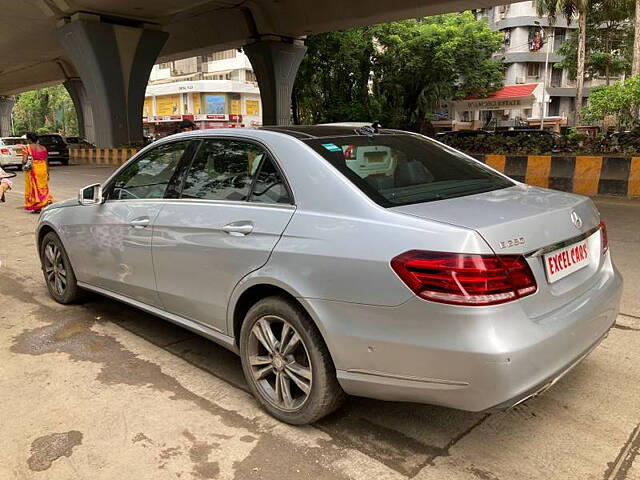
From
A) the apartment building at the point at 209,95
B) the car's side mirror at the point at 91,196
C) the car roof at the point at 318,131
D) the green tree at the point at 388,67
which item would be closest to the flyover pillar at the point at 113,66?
the green tree at the point at 388,67

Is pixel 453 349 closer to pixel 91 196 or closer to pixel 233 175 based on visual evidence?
pixel 233 175

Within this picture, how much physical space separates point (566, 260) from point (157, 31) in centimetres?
2561

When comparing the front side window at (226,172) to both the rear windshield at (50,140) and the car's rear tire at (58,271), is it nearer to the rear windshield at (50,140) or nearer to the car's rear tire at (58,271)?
the car's rear tire at (58,271)

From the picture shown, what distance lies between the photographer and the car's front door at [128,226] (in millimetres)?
3742

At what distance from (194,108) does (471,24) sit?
3736 cm

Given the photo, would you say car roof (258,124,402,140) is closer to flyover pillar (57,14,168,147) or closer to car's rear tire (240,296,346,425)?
car's rear tire (240,296,346,425)

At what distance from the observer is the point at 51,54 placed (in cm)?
3572

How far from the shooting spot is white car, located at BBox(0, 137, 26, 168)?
74.2ft

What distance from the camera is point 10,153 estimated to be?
22.8m

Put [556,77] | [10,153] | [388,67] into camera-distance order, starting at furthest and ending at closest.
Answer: [556,77] < [388,67] < [10,153]

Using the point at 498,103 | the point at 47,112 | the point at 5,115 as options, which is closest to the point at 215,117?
the point at 5,115

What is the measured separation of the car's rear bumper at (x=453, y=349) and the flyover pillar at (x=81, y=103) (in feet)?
149

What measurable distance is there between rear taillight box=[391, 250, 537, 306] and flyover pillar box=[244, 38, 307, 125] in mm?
24907

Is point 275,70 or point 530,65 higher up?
point 530,65
